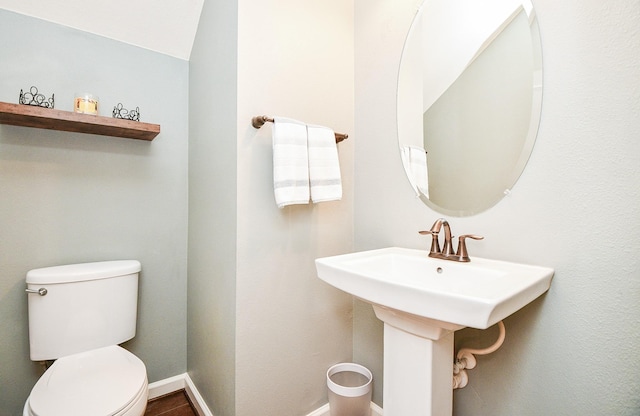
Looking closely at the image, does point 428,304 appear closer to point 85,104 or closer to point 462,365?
point 462,365

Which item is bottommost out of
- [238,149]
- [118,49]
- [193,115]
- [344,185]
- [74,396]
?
[74,396]

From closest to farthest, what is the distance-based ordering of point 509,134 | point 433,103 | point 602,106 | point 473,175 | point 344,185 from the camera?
point 602,106
point 509,134
point 473,175
point 433,103
point 344,185

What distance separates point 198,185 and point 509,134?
4.94 ft

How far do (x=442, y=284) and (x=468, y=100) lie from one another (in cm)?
71

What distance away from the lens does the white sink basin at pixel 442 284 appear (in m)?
0.58

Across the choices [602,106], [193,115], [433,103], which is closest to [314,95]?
[433,103]

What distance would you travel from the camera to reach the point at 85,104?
1340mm

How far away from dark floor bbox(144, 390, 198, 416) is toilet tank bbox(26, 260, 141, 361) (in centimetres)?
47

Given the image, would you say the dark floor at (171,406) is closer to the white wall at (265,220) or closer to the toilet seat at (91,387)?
the white wall at (265,220)

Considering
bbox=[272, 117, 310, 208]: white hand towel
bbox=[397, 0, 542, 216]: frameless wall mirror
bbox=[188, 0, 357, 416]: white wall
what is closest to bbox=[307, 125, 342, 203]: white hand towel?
bbox=[272, 117, 310, 208]: white hand towel

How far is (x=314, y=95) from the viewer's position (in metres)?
1.36

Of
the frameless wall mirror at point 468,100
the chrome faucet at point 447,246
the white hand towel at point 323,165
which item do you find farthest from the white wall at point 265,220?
the chrome faucet at point 447,246

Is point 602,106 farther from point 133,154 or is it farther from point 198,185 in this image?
point 133,154

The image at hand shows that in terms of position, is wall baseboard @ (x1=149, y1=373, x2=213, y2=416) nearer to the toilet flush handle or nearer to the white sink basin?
the toilet flush handle
